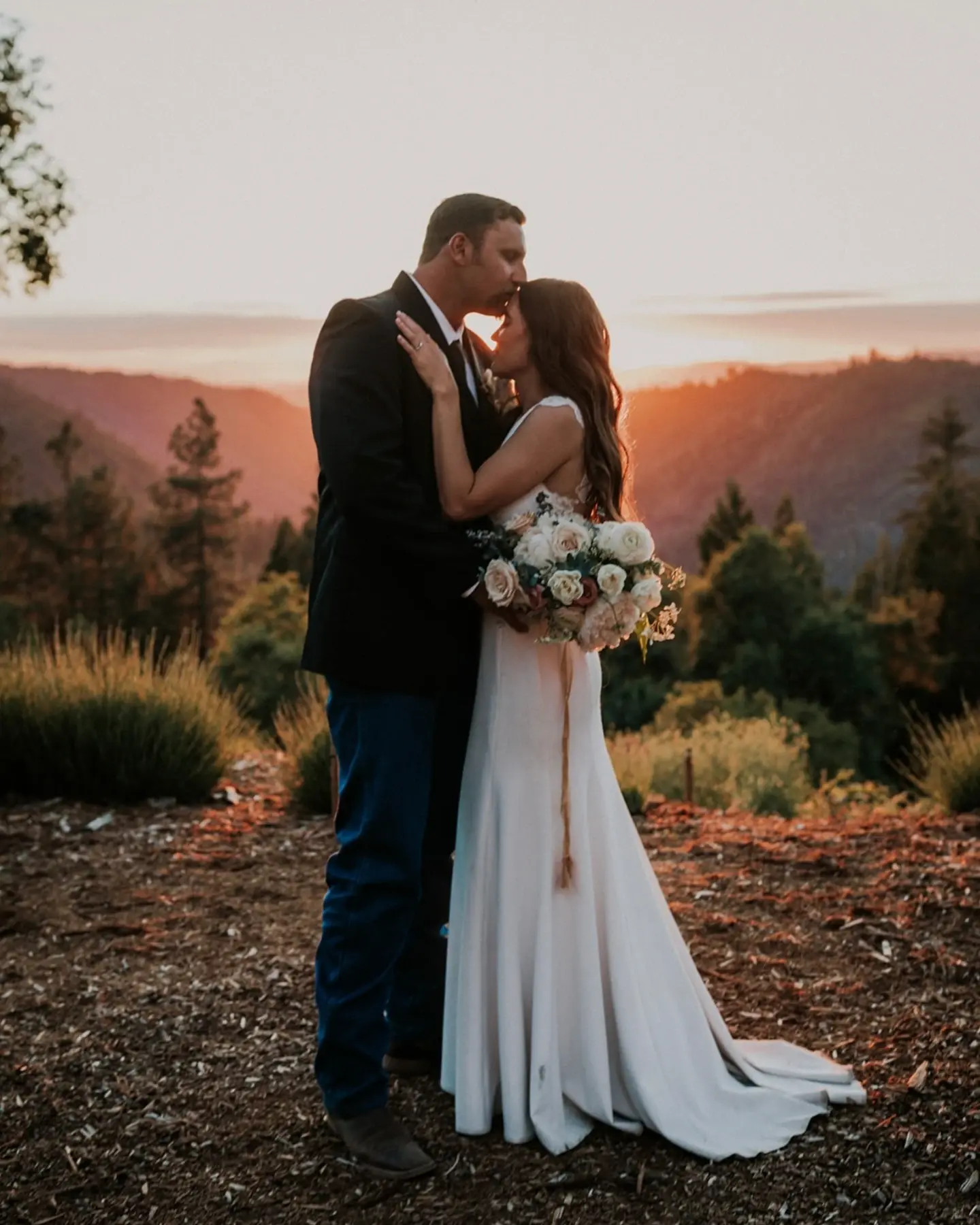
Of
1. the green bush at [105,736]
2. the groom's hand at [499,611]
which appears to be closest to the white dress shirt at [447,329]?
the groom's hand at [499,611]

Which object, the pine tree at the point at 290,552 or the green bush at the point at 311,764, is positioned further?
the pine tree at the point at 290,552

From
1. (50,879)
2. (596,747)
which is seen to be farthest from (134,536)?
(596,747)

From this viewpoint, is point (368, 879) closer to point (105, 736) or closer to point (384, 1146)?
point (384, 1146)

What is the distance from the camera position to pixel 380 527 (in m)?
3.38

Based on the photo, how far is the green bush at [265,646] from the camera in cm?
3382

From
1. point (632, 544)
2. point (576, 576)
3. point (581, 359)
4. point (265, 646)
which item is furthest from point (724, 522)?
point (576, 576)

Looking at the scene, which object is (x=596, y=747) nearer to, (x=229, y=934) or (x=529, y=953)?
(x=529, y=953)

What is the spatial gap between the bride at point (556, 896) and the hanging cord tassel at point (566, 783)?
0.6 inches

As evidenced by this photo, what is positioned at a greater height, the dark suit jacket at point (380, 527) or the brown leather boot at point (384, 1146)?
the dark suit jacket at point (380, 527)

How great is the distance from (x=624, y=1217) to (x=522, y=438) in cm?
200

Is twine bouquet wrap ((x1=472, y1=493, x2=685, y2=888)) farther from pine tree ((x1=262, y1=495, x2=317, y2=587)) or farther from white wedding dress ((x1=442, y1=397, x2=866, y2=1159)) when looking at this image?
pine tree ((x1=262, y1=495, x2=317, y2=587))

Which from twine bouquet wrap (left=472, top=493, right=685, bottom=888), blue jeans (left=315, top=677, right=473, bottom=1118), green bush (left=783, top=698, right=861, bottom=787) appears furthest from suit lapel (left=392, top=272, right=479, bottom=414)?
green bush (left=783, top=698, right=861, bottom=787)

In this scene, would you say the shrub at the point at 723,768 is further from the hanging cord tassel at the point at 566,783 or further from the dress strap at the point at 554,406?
the dress strap at the point at 554,406

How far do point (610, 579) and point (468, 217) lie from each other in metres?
1.09
